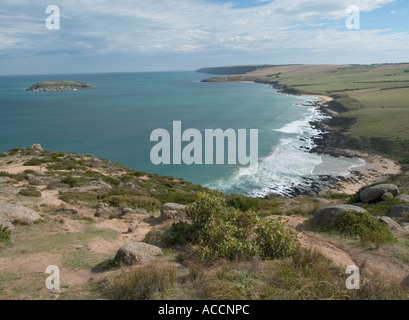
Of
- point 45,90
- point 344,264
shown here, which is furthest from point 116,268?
point 45,90

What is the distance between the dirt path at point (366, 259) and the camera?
26.4 ft

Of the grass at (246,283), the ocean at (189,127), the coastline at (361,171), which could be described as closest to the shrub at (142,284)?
the grass at (246,283)

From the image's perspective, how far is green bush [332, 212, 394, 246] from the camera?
1033cm

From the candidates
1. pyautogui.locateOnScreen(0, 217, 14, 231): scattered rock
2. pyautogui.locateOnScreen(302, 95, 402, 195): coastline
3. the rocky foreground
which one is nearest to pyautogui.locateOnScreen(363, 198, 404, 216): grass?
the rocky foreground

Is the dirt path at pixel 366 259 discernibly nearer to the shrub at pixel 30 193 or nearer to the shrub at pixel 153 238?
the shrub at pixel 153 238

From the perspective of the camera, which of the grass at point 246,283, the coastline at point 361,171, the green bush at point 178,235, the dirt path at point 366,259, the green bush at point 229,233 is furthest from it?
the coastline at point 361,171

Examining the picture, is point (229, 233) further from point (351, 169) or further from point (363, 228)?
point (351, 169)

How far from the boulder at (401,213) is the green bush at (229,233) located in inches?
356

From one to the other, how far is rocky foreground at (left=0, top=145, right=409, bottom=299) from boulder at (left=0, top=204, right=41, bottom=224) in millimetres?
37

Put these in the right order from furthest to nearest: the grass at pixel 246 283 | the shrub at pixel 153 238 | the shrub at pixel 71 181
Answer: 1. the shrub at pixel 71 181
2. the shrub at pixel 153 238
3. the grass at pixel 246 283

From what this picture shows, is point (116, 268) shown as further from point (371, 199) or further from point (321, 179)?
point (321, 179)

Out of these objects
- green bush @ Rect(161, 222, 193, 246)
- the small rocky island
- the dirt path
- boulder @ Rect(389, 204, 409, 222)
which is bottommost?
boulder @ Rect(389, 204, 409, 222)

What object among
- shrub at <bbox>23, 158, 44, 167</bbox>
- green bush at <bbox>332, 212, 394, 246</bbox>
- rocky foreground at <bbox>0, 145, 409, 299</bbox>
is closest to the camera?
rocky foreground at <bbox>0, 145, 409, 299</bbox>

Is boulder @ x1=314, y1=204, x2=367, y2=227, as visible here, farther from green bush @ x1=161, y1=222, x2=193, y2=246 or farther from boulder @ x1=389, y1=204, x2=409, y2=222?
green bush @ x1=161, y1=222, x2=193, y2=246
